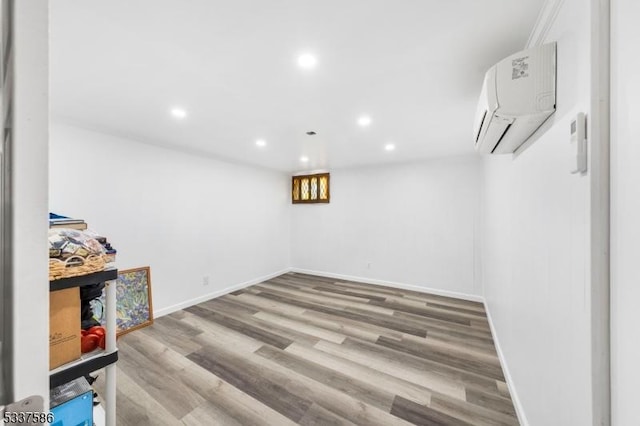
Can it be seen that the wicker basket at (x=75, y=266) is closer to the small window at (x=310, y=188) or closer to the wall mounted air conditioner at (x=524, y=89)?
the wall mounted air conditioner at (x=524, y=89)

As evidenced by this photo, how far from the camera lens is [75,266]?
0.78m

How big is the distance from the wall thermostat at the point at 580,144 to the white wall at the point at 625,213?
0.25ft

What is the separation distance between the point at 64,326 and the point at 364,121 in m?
2.40

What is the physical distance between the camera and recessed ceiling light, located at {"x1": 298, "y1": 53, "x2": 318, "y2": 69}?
1.39 metres

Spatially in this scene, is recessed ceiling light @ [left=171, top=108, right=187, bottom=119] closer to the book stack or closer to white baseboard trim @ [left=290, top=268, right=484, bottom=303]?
the book stack

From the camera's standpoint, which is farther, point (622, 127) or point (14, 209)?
point (622, 127)

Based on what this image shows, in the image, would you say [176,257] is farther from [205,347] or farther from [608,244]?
[608,244]

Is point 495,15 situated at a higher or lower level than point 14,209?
higher

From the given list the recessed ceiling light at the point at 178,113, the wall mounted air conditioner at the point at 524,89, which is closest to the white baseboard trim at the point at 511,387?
the wall mounted air conditioner at the point at 524,89

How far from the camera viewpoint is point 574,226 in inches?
35.3

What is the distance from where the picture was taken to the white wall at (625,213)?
2.12 ft

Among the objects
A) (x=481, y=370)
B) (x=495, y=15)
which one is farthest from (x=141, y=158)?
(x=481, y=370)

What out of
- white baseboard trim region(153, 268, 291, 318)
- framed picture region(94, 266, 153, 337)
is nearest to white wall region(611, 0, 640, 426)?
framed picture region(94, 266, 153, 337)

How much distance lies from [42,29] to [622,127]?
4.71 ft
